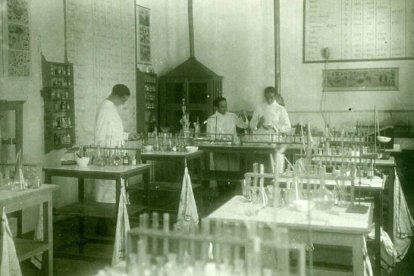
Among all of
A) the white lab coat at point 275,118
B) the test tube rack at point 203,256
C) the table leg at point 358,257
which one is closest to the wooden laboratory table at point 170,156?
the white lab coat at point 275,118

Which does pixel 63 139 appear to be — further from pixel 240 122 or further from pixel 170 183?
pixel 240 122

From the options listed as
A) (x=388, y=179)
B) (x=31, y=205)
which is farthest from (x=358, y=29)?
(x=31, y=205)

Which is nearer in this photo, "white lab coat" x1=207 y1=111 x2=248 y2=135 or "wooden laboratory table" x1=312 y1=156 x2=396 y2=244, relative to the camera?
"wooden laboratory table" x1=312 y1=156 x2=396 y2=244

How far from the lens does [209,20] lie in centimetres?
1074

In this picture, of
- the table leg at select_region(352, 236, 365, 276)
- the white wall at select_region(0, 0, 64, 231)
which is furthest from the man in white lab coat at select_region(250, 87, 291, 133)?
the table leg at select_region(352, 236, 365, 276)

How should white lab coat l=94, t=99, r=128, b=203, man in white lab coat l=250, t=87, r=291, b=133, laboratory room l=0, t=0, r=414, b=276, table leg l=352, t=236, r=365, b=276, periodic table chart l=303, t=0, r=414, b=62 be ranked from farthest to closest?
1. periodic table chart l=303, t=0, r=414, b=62
2. man in white lab coat l=250, t=87, r=291, b=133
3. white lab coat l=94, t=99, r=128, b=203
4. laboratory room l=0, t=0, r=414, b=276
5. table leg l=352, t=236, r=365, b=276

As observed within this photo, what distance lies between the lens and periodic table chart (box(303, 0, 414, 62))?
375 inches

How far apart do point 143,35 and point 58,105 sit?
3103mm

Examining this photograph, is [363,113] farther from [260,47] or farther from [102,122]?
[102,122]

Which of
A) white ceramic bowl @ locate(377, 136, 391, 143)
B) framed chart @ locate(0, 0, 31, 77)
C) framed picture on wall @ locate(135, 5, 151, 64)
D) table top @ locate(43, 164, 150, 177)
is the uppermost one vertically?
framed picture on wall @ locate(135, 5, 151, 64)

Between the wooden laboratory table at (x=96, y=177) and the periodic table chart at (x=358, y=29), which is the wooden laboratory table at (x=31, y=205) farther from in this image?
the periodic table chart at (x=358, y=29)

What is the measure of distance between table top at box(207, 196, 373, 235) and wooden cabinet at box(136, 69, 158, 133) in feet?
18.2

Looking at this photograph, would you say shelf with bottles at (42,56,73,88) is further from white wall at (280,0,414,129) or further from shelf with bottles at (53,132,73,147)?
white wall at (280,0,414,129)

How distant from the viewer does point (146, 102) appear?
31.8 feet
